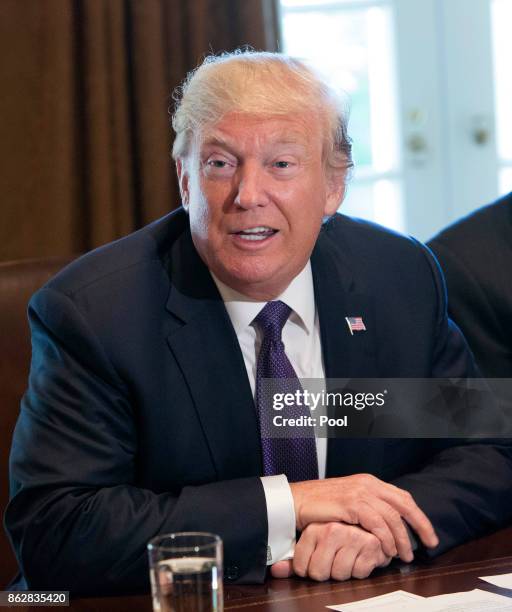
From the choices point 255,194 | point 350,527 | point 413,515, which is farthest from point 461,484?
point 255,194

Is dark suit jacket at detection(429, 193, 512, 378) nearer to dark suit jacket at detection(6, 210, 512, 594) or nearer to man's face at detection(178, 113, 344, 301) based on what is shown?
dark suit jacket at detection(6, 210, 512, 594)

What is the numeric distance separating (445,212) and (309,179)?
7.33 ft

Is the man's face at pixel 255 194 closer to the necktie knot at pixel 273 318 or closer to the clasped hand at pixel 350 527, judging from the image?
the necktie knot at pixel 273 318

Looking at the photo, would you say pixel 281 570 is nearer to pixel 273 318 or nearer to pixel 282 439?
pixel 282 439

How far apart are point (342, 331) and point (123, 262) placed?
0.45 m

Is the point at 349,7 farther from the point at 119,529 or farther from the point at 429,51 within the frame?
the point at 119,529

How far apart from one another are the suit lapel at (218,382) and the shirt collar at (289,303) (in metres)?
0.05

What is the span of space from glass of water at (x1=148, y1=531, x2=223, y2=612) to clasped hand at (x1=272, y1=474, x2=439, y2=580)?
17.5 inches

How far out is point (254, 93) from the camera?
1819 millimetres

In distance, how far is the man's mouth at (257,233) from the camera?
184 centimetres

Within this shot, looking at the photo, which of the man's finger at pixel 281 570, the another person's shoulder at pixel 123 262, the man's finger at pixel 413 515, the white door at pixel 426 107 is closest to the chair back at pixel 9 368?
the another person's shoulder at pixel 123 262

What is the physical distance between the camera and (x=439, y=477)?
6.03 feet

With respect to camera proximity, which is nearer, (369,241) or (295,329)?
(295,329)

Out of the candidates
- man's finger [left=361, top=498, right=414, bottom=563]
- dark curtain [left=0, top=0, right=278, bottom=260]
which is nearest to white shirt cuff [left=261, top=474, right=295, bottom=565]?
man's finger [left=361, top=498, right=414, bottom=563]
